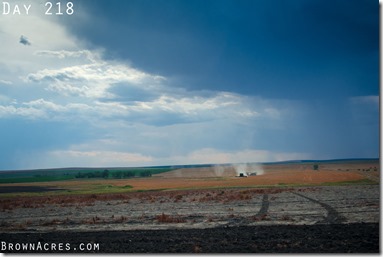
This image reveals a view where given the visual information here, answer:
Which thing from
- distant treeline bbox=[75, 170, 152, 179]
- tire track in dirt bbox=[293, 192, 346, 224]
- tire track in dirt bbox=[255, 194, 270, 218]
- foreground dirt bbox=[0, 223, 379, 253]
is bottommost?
tire track in dirt bbox=[255, 194, 270, 218]

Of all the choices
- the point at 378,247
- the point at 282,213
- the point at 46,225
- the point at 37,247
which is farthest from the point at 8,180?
the point at 378,247

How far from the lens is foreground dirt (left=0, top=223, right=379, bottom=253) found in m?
9.51

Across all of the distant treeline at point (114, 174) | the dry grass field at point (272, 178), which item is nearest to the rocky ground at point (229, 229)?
the dry grass field at point (272, 178)

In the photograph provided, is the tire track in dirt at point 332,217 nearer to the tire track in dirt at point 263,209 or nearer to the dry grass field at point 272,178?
the tire track in dirt at point 263,209

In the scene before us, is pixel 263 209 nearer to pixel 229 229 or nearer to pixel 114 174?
pixel 229 229

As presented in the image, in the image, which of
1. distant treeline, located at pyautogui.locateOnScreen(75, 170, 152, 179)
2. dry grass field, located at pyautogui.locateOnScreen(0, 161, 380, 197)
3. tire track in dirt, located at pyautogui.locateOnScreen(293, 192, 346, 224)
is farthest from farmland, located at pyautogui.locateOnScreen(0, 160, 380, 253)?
distant treeline, located at pyautogui.locateOnScreen(75, 170, 152, 179)

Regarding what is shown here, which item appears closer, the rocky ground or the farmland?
the rocky ground

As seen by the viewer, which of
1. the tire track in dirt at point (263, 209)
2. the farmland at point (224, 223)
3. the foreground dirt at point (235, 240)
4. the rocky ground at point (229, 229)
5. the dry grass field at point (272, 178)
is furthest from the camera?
the dry grass field at point (272, 178)

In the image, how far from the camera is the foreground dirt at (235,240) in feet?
31.2

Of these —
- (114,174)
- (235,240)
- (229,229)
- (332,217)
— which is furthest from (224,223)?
(114,174)

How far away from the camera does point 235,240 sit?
34.6 ft

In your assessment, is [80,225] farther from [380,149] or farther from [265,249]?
[380,149]

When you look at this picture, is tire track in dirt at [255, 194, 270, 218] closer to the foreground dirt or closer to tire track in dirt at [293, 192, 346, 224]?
tire track in dirt at [293, 192, 346, 224]

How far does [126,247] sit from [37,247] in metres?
2.54
